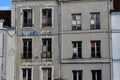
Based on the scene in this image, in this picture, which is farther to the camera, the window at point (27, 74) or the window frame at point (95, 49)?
the window at point (27, 74)

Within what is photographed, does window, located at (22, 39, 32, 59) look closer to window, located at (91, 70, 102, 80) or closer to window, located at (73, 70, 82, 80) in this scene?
window, located at (73, 70, 82, 80)

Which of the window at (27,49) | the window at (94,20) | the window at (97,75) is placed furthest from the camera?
the window at (27,49)

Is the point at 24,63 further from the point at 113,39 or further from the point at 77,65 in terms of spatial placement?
the point at 113,39

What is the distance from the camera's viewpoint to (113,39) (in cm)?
4522

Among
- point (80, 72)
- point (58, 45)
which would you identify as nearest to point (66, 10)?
point (58, 45)

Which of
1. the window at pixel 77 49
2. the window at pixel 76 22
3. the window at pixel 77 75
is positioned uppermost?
the window at pixel 76 22

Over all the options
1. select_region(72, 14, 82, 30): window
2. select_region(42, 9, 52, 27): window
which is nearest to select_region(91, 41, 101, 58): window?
select_region(72, 14, 82, 30): window

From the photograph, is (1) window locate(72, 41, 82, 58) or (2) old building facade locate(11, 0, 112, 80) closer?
(2) old building facade locate(11, 0, 112, 80)

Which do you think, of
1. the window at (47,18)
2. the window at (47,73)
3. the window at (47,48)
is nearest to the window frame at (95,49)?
the window at (47,48)

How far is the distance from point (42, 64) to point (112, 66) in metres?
7.00

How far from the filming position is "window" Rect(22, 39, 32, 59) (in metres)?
46.4

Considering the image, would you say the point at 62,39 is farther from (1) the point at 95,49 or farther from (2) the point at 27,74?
(2) the point at 27,74

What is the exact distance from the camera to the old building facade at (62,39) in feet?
149

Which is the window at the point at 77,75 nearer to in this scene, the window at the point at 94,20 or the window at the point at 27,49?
the window at the point at 94,20
